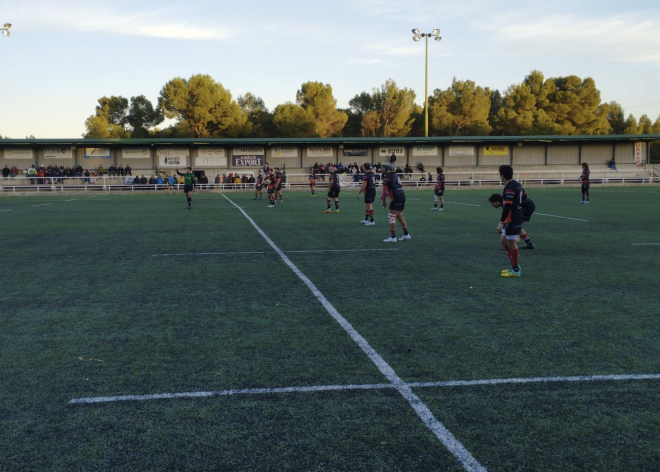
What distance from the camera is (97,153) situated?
167ft

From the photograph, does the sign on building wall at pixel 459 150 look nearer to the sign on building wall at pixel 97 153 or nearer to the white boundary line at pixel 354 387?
the sign on building wall at pixel 97 153

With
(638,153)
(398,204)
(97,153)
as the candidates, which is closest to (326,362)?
(398,204)

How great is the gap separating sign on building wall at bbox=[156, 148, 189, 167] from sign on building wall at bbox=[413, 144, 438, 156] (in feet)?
68.0

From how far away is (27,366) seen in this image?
503cm

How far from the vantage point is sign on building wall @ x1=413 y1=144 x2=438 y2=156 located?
53656 millimetres

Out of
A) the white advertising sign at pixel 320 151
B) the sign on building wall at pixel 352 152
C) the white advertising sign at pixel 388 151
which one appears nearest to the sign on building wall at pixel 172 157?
the white advertising sign at pixel 320 151

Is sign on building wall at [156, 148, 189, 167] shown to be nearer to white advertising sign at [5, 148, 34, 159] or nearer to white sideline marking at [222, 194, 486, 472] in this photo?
white advertising sign at [5, 148, 34, 159]

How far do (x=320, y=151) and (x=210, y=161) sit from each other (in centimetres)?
990

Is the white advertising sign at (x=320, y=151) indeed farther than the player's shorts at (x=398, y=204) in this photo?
Yes

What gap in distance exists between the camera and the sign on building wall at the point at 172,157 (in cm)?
5169

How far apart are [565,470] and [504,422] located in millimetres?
635

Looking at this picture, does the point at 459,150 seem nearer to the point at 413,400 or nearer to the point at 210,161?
the point at 210,161

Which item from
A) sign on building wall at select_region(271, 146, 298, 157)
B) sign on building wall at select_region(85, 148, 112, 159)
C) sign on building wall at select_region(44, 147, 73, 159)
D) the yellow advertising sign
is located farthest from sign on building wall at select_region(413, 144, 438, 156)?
sign on building wall at select_region(44, 147, 73, 159)

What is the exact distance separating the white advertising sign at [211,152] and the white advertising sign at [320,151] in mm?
7647
